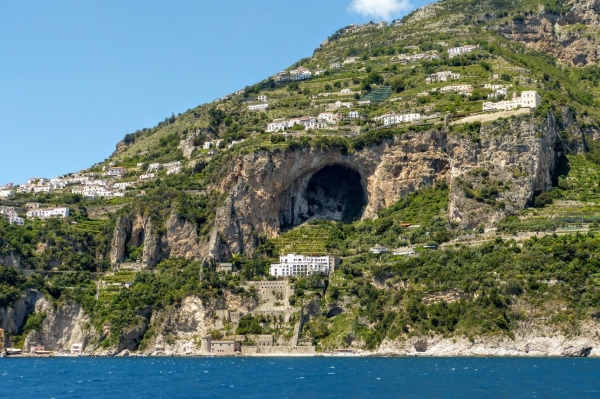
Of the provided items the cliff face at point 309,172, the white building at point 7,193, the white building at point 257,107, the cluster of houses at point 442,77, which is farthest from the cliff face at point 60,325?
the cluster of houses at point 442,77

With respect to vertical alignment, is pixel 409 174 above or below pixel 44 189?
below

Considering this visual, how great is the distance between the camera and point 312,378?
7431cm

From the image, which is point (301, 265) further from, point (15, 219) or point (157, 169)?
point (157, 169)

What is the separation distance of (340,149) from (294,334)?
2546 cm

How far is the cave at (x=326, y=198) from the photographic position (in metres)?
120

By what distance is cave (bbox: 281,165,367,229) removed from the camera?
11962 cm

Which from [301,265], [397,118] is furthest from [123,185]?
[301,265]

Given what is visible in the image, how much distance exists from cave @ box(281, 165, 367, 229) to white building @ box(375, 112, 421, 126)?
22.9 feet

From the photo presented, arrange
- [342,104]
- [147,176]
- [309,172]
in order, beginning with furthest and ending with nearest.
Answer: [147,176]
[342,104]
[309,172]

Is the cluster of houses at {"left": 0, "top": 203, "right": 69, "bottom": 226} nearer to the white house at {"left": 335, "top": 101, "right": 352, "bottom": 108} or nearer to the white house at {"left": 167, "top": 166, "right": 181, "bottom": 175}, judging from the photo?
the white house at {"left": 167, "top": 166, "right": 181, "bottom": 175}

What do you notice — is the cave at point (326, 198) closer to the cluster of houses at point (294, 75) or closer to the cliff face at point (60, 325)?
the cliff face at point (60, 325)

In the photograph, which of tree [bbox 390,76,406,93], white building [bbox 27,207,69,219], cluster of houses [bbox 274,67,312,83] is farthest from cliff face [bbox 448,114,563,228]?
white building [bbox 27,207,69,219]

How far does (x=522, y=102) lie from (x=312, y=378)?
4967 centimetres

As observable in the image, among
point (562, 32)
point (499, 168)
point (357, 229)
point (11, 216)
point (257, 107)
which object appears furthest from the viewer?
point (562, 32)
